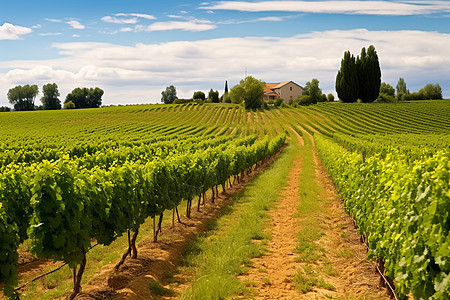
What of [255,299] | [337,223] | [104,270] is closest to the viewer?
[255,299]

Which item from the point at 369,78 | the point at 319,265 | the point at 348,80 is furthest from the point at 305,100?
the point at 319,265

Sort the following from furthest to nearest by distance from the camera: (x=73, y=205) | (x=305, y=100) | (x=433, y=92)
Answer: (x=433, y=92) < (x=305, y=100) < (x=73, y=205)

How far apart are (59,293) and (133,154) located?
581 inches

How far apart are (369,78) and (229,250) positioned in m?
91.6

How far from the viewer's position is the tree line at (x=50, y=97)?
5197 inches

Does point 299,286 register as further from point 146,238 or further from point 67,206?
point 146,238

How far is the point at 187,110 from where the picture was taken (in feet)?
310

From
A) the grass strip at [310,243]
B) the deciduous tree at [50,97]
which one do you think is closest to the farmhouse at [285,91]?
the deciduous tree at [50,97]

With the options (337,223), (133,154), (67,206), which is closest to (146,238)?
(67,206)

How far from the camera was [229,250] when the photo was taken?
10523 millimetres

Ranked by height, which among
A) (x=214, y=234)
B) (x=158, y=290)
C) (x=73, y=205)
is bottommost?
(x=214, y=234)

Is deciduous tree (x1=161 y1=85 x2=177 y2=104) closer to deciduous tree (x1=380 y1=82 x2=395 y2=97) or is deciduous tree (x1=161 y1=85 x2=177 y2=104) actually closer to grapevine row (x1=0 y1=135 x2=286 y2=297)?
deciduous tree (x1=380 y1=82 x2=395 y2=97)

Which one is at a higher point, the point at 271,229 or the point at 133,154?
the point at 133,154

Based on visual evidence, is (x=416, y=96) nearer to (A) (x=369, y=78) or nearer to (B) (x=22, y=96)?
(A) (x=369, y=78)
